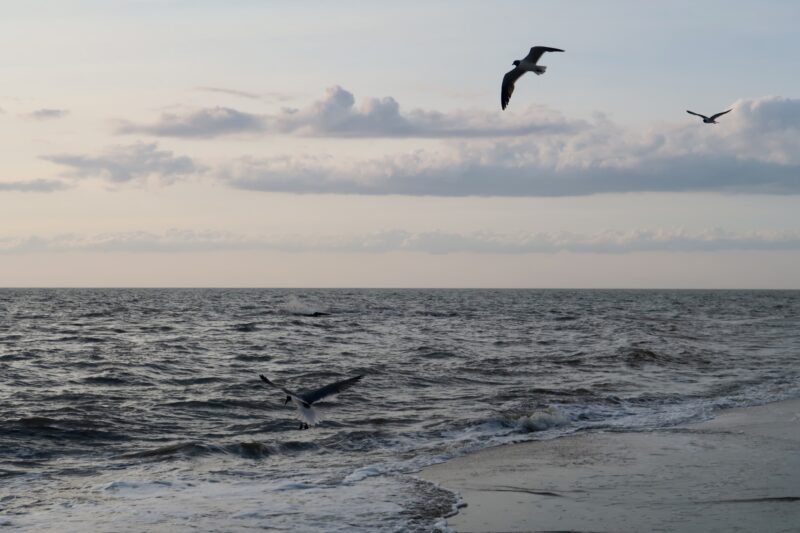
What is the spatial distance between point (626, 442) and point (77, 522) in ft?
24.2

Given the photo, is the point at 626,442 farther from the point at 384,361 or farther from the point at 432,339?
the point at 432,339

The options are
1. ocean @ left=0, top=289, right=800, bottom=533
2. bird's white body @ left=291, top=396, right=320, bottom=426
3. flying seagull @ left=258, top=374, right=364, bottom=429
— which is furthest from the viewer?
bird's white body @ left=291, top=396, right=320, bottom=426

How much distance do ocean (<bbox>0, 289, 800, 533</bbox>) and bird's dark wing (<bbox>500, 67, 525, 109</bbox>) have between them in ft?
15.7

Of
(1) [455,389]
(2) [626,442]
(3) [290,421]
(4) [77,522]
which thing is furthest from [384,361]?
(4) [77,522]

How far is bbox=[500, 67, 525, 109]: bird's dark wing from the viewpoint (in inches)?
472

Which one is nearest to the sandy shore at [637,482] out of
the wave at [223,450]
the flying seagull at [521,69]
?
the wave at [223,450]

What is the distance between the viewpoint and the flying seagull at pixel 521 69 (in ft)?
37.9

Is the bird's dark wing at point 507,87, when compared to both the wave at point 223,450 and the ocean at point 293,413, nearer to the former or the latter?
the ocean at point 293,413

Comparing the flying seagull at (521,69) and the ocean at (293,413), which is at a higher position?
the flying seagull at (521,69)

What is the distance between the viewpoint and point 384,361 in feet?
84.2

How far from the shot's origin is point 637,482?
32.1 feet

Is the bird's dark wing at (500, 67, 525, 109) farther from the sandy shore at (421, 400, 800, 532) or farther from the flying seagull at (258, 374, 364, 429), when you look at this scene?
the sandy shore at (421, 400, 800, 532)

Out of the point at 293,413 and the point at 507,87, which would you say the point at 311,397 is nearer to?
the point at 507,87

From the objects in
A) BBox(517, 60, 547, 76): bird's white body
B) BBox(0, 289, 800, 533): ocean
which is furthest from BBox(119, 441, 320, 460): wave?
BBox(517, 60, 547, 76): bird's white body
